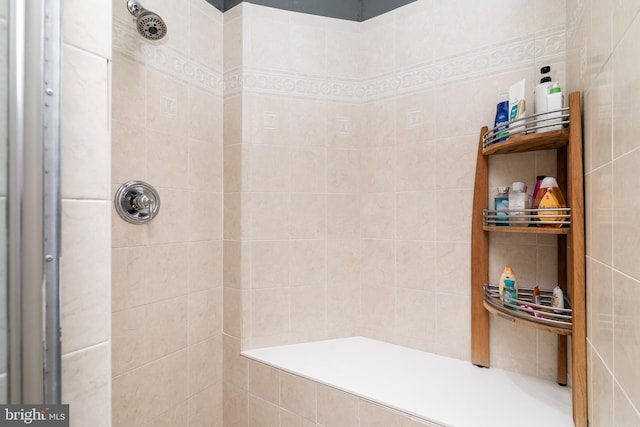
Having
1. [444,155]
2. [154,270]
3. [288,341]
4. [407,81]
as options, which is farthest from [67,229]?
[407,81]

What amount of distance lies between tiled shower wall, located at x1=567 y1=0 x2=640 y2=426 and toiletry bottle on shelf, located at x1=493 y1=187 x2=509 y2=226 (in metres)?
0.31

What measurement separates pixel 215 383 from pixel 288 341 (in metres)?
0.38

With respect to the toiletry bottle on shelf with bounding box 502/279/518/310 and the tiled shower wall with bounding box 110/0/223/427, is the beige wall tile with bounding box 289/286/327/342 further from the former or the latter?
the toiletry bottle on shelf with bounding box 502/279/518/310

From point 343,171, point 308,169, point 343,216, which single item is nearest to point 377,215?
point 343,216

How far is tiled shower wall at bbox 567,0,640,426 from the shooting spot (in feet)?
1.90

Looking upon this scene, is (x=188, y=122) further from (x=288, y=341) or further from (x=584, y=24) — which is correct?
(x=584, y=24)

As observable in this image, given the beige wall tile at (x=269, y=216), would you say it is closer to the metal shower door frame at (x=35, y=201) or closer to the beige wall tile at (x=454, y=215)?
the beige wall tile at (x=454, y=215)

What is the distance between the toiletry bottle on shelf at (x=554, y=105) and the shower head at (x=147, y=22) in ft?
4.25

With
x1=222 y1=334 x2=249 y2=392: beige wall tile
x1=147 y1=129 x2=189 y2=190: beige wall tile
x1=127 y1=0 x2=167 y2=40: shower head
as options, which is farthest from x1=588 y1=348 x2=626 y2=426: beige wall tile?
x1=127 y1=0 x2=167 y2=40: shower head

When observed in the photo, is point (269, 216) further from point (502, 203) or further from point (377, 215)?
point (502, 203)

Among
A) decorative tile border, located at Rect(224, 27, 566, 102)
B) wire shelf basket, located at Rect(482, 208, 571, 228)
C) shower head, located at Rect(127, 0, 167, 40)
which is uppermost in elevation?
shower head, located at Rect(127, 0, 167, 40)

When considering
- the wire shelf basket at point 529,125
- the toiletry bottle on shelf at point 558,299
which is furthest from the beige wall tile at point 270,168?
the toiletry bottle on shelf at point 558,299

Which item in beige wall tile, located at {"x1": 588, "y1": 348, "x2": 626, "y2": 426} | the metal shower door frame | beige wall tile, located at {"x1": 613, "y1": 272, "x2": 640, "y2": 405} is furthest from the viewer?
beige wall tile, located at {"x1": 588, "y1": 348, "x2": 626, "y2": 426}

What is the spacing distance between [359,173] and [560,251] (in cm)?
89
